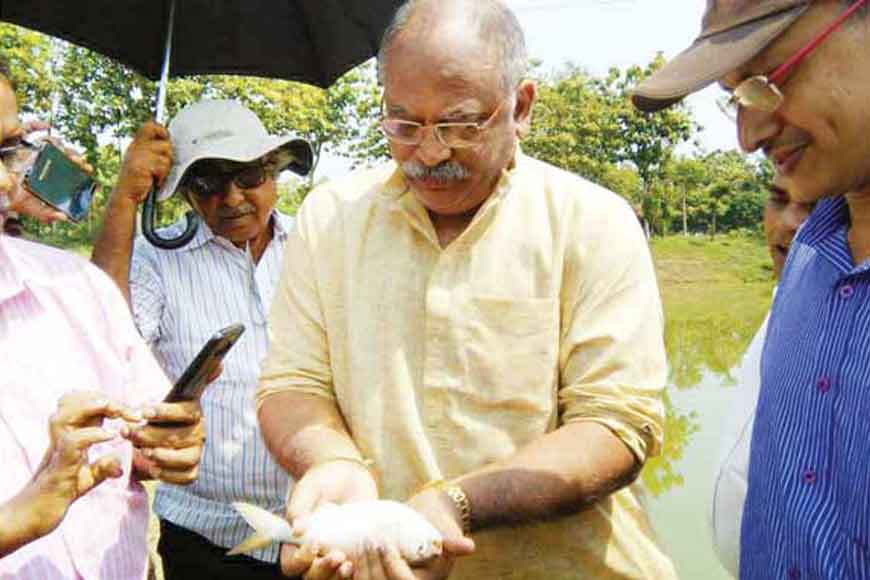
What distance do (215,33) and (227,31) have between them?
55mm

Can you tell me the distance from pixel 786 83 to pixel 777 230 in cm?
137

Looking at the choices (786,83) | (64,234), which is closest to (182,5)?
(786,83)

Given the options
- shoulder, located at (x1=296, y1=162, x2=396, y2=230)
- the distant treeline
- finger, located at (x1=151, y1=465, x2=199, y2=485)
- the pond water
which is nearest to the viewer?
finger, located at (x1=151, y1=465, x2=199, y2=485)

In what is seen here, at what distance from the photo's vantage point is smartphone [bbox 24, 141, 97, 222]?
2.36 m

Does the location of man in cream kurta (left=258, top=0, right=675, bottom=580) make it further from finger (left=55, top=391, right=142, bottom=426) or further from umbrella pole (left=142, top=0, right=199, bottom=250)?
umbrella pole (left=142, top=0, right=199, bottom=250)

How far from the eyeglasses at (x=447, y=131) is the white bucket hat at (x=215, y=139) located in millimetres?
1271

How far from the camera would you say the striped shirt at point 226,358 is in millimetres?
3008

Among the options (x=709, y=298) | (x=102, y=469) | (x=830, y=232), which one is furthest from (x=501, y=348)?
(x=709, y=298)

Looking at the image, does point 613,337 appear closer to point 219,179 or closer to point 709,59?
point 709,59

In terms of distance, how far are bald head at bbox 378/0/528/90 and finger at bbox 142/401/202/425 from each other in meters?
0.84

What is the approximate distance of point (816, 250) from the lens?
189 cm

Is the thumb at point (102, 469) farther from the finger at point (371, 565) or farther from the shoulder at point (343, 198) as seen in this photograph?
the shoulder at point (343, 198)

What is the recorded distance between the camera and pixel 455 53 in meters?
2.02

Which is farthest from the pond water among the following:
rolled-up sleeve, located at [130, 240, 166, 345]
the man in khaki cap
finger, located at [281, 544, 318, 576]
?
rolled-up sleeve, located at [130, 240, 166, 345]
